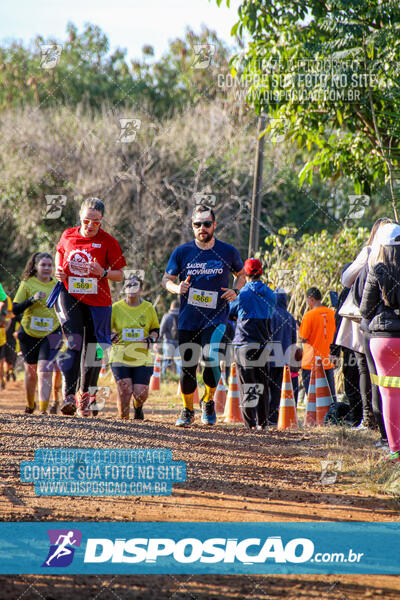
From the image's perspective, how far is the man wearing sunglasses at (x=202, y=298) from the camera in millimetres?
8094

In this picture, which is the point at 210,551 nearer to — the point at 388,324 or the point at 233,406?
the point at 388,324

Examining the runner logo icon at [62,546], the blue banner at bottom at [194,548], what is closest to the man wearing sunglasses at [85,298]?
the blue banner at bottom at [194,548]

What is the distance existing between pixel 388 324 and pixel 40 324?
14.6 feet

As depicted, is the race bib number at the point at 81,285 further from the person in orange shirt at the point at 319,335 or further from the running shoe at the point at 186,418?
the person in orange shirt at the point at 319,335

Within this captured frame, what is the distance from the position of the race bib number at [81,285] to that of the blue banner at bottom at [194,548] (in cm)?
369

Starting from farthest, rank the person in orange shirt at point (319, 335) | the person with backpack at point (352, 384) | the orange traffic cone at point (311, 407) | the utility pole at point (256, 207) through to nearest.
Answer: the utility pole at point (256, 207) < the person in orange shirt at point (319, 335) < the orange traffic cone at point (311, 407) < the person with backpack at point (352, 384)

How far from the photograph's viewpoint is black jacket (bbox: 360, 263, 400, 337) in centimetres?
616

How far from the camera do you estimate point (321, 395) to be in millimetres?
10016

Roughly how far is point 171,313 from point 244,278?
38.2ft

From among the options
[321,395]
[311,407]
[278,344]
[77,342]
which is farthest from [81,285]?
[311,407]

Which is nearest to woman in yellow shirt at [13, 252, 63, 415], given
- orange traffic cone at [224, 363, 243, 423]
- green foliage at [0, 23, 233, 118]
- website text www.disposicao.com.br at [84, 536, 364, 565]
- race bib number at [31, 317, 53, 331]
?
race bib number at [31, 317, 53, 331]

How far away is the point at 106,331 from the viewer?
7957 mm

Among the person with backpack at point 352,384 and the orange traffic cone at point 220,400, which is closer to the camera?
the person with backpack at point 352,384

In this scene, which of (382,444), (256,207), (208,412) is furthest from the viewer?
(256,207)
